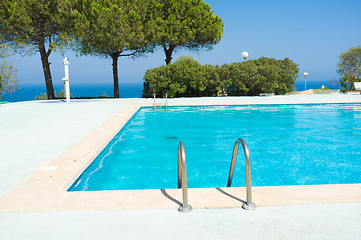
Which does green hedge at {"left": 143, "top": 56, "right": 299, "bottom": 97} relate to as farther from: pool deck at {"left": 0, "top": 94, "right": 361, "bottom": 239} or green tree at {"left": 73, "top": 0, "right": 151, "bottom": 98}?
pool deck at {"left": 0, "top": 94, "right": 361, "bottom": 239}

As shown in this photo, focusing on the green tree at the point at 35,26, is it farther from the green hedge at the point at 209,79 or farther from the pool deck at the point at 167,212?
the pool deck at the point at 167,212

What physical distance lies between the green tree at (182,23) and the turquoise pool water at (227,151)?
11156mm

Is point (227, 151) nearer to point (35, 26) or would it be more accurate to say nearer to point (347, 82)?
point (35, 26)

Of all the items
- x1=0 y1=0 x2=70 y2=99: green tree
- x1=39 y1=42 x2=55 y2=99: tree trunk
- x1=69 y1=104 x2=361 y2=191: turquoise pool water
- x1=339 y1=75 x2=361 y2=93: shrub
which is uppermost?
x1=0 y1=0 x2=70 y2=99: green tree

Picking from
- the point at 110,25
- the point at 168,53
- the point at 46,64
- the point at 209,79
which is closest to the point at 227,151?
the point at 209,79

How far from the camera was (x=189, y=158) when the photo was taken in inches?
245

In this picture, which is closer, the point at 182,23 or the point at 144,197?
the point at 144,197

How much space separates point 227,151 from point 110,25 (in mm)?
15333

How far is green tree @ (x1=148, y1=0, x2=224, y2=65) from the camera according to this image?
2173 centimetres

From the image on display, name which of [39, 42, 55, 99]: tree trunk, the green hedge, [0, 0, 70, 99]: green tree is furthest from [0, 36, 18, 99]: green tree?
the green hedge

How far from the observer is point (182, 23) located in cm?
2219

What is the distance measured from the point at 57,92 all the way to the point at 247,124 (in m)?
18.2

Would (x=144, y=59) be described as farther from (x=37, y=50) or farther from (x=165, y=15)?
(x=37, y=50)

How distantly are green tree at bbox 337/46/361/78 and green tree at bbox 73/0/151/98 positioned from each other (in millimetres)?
34149
